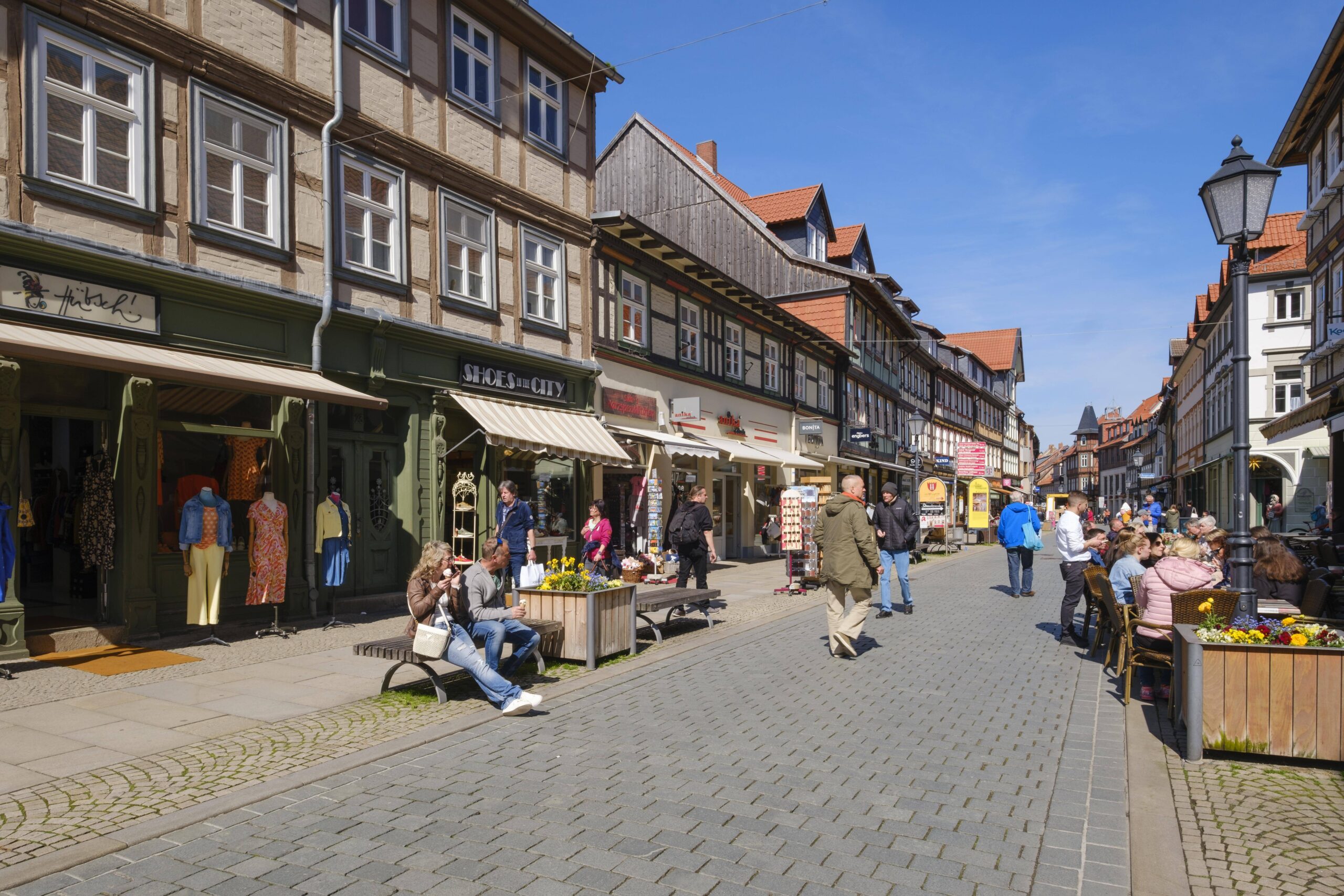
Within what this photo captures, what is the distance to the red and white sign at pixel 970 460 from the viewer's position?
3359 cm

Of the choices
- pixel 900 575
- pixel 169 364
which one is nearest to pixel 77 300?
pixel 169 364

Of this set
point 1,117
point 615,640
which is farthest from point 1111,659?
point 1,117

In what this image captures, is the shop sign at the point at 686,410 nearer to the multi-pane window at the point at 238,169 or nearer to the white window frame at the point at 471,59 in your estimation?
the white window frame at the point at 471,59

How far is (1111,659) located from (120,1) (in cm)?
1168

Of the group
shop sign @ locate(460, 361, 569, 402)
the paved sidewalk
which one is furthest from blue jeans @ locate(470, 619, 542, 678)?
shop sign @ locate(460, 361, 569, 402)

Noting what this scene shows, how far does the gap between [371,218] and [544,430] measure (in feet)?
13.1

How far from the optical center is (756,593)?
608 inches

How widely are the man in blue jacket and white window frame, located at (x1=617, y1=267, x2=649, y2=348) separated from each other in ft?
25.9

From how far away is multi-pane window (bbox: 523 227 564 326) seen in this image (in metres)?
15.5

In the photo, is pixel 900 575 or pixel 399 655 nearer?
pixel 399 655

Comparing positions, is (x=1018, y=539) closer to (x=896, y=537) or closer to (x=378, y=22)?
(x=896, y=537)

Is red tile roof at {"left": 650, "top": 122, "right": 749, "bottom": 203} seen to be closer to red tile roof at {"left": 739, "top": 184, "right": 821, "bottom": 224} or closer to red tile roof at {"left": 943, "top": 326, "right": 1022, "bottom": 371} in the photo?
red tile roof at {"left": 739, "top": 184, "right": 821, "bottom": 224}

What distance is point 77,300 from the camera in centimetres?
877

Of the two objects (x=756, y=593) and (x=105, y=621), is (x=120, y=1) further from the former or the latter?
(x=756, y=593)
